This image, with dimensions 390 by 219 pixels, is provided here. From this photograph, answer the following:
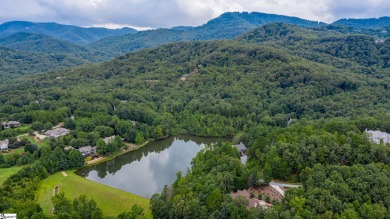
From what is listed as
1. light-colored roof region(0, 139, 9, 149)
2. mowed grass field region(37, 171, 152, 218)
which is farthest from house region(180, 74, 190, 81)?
mowed grass field region(37, 171, 152, 218)

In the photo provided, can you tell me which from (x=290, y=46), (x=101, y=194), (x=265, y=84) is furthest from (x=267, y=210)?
(x=290, y=46)

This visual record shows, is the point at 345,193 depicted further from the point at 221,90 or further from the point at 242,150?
the point at 221,90

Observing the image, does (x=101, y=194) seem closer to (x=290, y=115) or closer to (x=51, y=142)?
(x=51, y=142)

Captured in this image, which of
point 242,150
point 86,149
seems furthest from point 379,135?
point 86,149

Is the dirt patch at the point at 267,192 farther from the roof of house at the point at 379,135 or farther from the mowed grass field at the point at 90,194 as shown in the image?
the roof of house at the point at 379,135

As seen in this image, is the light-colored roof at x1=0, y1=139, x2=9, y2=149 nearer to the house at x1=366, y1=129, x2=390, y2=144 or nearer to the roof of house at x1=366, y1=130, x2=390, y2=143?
the house at x1=366, y1=129, x2=390, y2=144

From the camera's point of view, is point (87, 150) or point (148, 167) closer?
point (148, 167)

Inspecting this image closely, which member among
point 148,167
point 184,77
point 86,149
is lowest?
point 148,167
